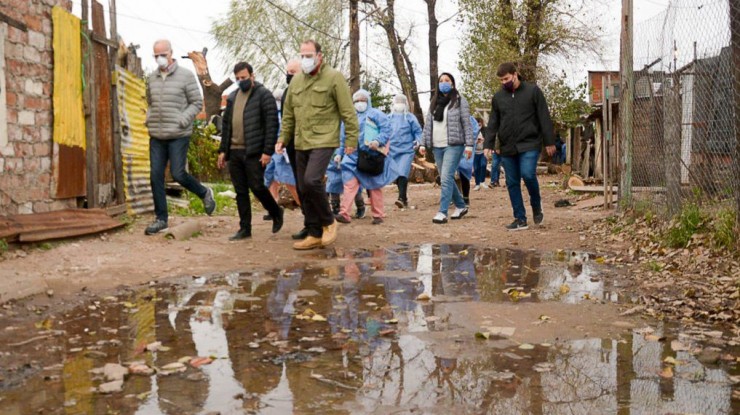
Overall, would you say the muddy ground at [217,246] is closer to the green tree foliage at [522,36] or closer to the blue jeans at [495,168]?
the blue jeans at [495,168]

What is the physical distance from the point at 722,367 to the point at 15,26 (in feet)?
22.8

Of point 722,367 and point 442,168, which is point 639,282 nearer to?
point 722,367

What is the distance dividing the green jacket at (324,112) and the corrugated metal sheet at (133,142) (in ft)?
12.4

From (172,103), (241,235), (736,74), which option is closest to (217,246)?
(241,235)

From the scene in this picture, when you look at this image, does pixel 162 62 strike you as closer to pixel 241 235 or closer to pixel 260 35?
pixel 241 235

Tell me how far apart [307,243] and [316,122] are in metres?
1.15

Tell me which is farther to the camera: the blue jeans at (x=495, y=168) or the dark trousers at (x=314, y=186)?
the blue jeans at (x=495, y=168)

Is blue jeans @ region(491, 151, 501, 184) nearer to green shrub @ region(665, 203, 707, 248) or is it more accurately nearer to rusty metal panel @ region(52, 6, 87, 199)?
rusty metal panel @ region(52, 6, 87, 199)

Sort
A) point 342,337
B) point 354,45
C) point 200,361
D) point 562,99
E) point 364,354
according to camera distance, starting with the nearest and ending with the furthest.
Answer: point 200,361, point 364,354, point 342,337, point 354,45, point 562,99

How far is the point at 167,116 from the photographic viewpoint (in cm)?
880

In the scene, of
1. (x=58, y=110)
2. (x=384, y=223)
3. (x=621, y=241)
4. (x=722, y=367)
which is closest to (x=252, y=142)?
(x=58, y=110)

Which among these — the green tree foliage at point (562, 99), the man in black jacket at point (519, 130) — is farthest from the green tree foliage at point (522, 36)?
the man in black jacket at point (519, 130)

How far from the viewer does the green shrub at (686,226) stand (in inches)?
279

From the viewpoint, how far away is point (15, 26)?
319 inches
